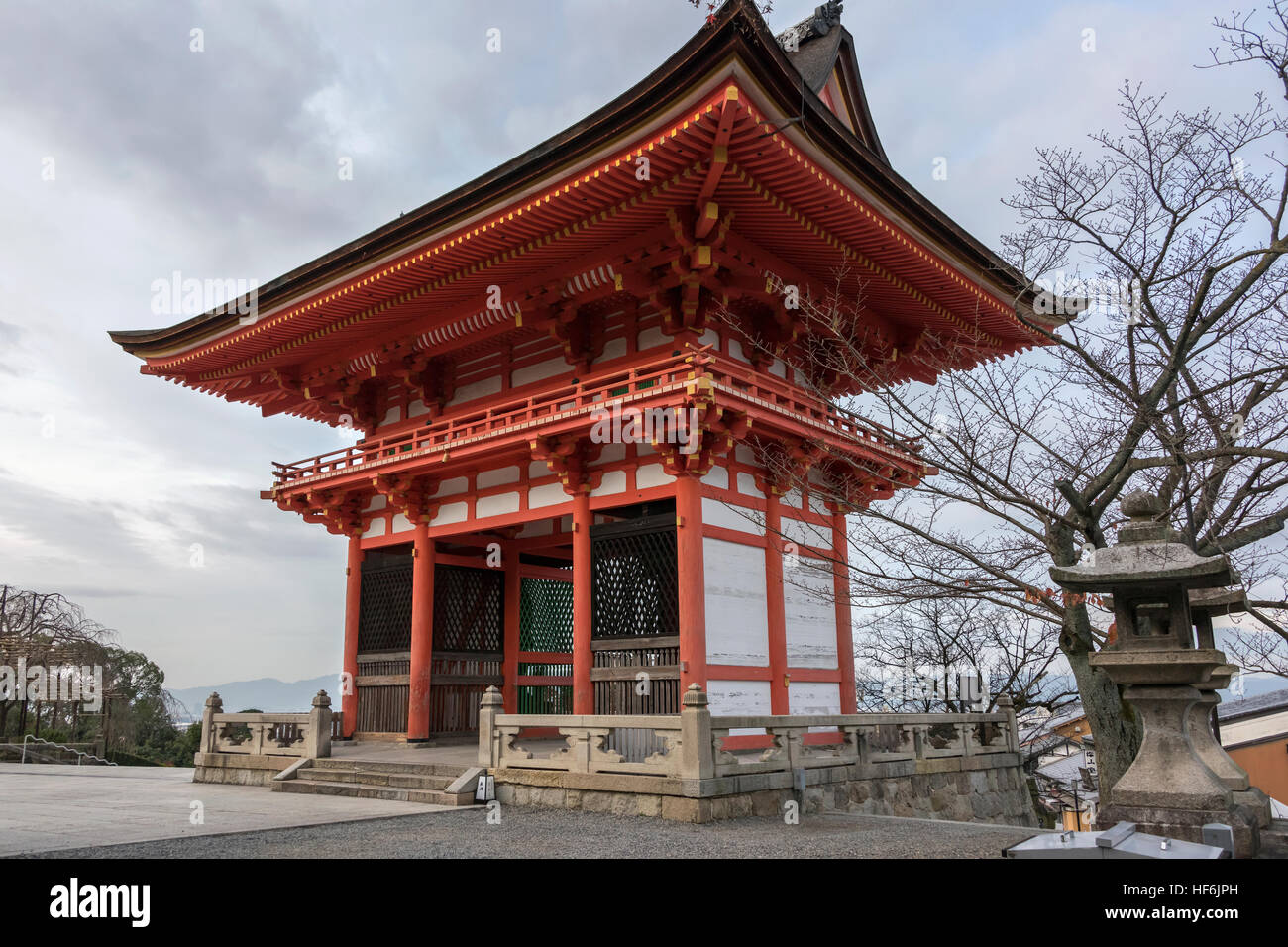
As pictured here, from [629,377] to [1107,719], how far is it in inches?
332

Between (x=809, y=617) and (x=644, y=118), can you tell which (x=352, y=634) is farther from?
(x=644, y=118)

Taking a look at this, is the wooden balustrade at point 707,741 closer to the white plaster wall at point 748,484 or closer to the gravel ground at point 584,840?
the gravel ground at point 584,840

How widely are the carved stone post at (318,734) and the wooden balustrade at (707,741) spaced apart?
4.18m

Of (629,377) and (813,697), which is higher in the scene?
(629,377)

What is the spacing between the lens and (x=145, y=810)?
39.6 ft

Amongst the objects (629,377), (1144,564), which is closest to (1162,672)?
(1144,564)

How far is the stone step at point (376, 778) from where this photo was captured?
13.2 metres

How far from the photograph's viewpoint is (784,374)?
658 inches

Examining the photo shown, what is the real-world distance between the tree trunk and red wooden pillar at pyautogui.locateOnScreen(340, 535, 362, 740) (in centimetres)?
1394

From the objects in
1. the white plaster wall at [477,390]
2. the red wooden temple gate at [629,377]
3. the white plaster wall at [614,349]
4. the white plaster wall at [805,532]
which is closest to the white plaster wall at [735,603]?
the red wooden temple gate at [629,377]
